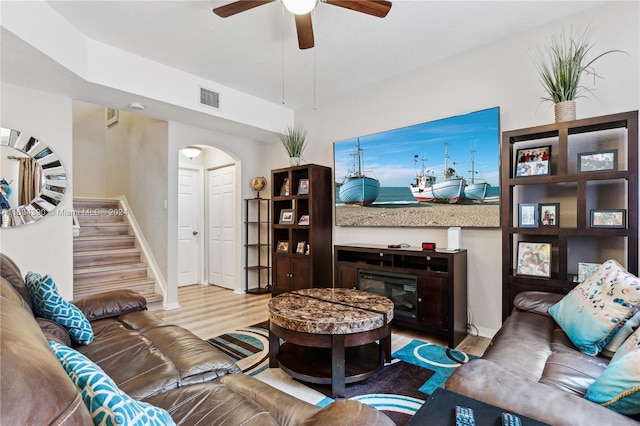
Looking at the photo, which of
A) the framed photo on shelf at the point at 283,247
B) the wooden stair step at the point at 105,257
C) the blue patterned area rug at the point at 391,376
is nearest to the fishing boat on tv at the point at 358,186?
the framed photo on shelf at the point at 283,247

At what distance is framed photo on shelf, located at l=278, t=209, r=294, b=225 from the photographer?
4527mm

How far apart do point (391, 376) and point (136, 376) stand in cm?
169

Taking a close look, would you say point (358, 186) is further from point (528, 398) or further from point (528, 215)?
point (528, 398)

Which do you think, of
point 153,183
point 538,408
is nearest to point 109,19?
point 153,183

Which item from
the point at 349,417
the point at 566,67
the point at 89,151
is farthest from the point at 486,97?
the point at 89,151

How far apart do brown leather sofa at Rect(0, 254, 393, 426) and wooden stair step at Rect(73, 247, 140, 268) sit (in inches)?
91.9

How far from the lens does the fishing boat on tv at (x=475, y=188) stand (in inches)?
123

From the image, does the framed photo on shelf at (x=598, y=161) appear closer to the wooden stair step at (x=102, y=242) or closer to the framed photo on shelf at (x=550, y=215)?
the framed photo on shelf at (x=550, y=215)

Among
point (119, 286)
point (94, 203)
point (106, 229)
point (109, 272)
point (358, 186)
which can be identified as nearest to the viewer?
point (358, 186)

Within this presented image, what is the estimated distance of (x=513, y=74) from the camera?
3.02 meters

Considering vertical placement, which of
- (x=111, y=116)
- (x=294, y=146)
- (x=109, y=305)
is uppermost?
(x=111, y=116)

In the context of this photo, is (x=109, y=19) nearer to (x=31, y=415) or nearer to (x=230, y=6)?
(x=230, y=6)

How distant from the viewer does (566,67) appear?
95.5 inches

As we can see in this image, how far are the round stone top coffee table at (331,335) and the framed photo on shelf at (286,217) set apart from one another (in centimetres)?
192
